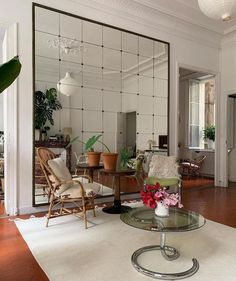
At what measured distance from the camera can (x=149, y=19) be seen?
4527 mm

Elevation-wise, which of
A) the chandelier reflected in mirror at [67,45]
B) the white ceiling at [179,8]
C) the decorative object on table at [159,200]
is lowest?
the decorative object on table at [159,200]

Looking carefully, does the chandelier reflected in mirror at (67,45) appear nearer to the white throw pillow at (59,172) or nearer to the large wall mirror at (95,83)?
the large wall mirror at (95,83)

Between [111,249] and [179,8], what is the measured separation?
4.25 metres

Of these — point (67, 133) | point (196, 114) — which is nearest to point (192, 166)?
point (196, 114)

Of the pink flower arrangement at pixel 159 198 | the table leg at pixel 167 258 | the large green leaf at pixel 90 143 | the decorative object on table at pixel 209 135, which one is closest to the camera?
the table leg at pixel 167 258

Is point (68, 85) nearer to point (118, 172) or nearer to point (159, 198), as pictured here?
point (118, 172)

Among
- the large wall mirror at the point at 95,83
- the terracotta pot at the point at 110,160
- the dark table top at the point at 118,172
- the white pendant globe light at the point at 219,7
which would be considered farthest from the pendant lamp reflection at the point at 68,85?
the white pendant globe light at the point at 219,7

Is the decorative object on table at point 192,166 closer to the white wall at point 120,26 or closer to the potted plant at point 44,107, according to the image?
the white wall at point 120,26

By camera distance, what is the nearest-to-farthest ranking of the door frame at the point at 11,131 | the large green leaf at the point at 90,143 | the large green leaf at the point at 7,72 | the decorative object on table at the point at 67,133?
the large green leaf at the point at 7,72
the door frame at the point at 11,131
the large green leaf at the point at 90,143
the decorative object on table at the point at 67,133

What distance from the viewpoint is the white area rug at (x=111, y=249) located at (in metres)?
1.96

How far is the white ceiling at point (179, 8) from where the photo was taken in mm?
4145

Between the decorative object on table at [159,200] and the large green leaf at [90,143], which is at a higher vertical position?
the large green leaf at [90,143]

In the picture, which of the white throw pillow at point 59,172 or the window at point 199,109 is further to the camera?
the window at point 199,109

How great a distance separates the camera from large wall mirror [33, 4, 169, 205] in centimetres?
377
